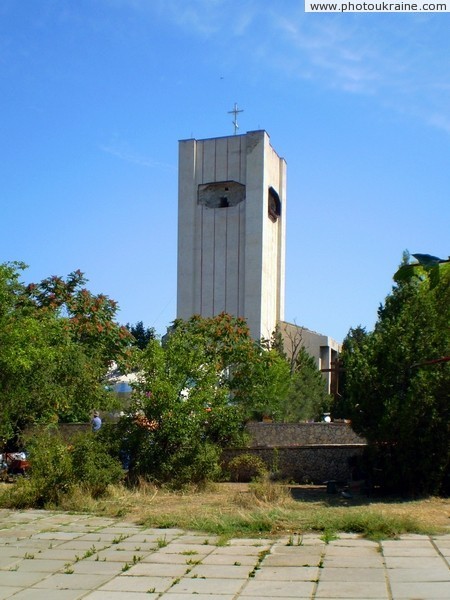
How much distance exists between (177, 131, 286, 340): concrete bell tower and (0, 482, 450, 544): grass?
37.9m

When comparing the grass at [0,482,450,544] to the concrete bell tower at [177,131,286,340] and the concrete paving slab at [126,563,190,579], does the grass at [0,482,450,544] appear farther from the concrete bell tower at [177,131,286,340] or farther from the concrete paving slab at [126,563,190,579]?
the concrete bell tower at [177,131,286,340]

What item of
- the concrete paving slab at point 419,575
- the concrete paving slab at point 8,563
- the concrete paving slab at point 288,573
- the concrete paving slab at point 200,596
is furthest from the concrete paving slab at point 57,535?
the concrete paving slab at point 419,575

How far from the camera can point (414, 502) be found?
14391 millimetres

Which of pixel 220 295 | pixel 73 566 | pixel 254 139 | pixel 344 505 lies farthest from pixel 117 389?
pixel 254 139

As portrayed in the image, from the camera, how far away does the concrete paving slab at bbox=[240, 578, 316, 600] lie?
7.35 metres

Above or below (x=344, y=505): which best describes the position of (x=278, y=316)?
above

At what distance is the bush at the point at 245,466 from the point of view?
18203 mm

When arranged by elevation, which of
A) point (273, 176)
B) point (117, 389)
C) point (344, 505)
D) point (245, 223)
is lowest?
point (344, 505)

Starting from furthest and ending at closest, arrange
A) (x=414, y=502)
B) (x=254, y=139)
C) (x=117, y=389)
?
(x=254, y=139), (x=117, y=389), (x=414, y=502)

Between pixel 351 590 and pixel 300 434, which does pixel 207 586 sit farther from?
pixel 300 434

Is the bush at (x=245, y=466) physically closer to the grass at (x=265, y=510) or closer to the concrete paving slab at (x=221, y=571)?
the grass at (x=265, y=510)

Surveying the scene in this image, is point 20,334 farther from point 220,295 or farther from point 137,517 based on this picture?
point 220,295

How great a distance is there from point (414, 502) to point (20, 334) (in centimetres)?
859

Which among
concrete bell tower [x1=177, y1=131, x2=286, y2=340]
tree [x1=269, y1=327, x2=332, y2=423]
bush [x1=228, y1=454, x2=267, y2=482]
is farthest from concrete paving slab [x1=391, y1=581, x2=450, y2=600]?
concrete bell tower [x1=177, y1=131, x2=286, y2=340]
